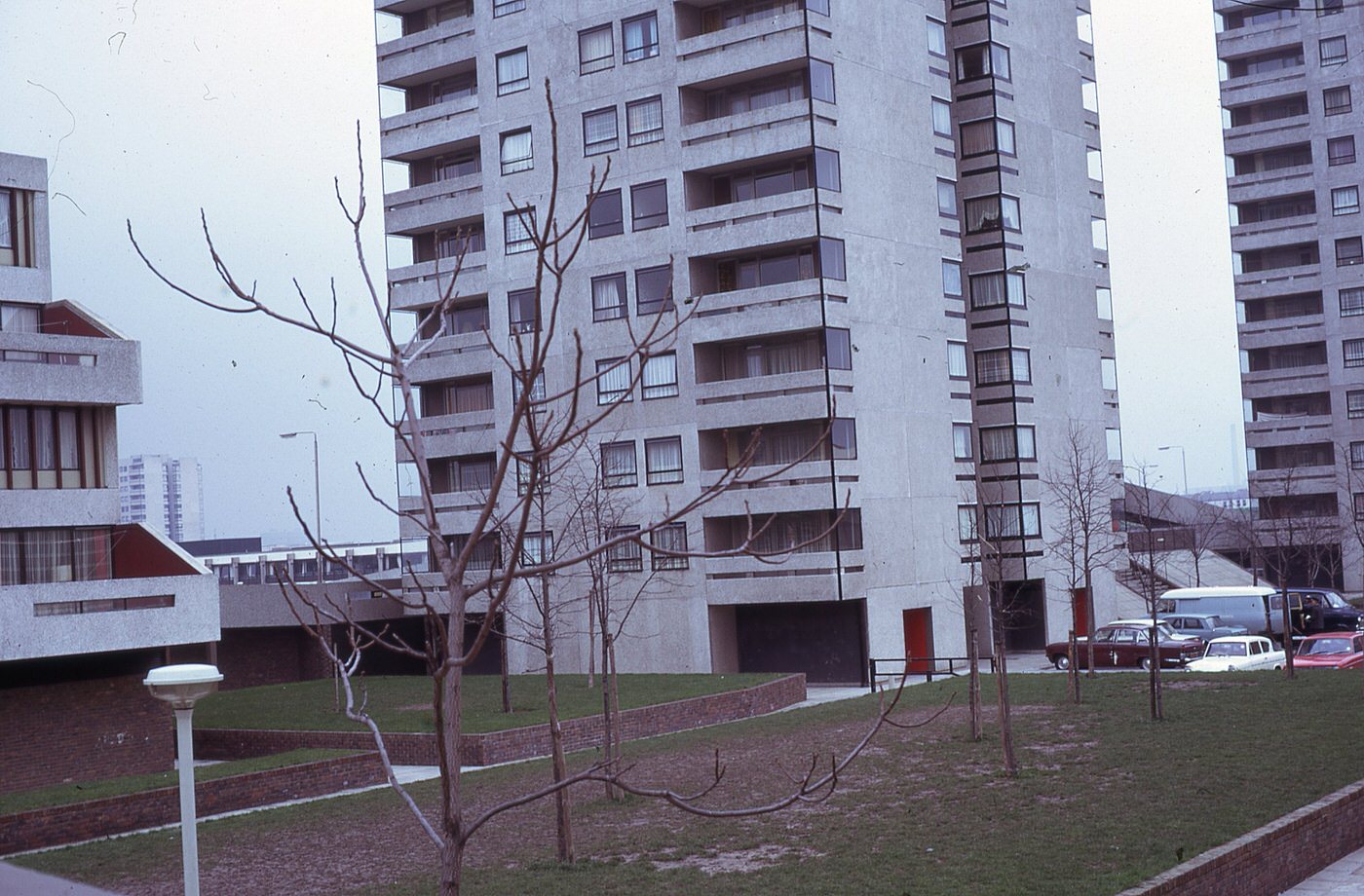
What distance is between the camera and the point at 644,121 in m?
42.6

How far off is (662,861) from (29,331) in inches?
688

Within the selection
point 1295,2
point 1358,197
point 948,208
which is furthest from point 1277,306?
point 948,208

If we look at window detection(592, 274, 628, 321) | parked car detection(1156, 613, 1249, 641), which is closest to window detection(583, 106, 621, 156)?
window detection(592, 274, 628, 321)

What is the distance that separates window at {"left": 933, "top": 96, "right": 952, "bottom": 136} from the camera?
4481 centimetres

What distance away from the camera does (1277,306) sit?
69562 mm

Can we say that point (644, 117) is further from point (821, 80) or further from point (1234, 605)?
point (1234, 605)

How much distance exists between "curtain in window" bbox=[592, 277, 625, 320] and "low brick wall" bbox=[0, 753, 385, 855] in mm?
21025

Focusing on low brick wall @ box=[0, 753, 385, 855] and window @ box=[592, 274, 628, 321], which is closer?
low brick wall @ box=[0, 753, 385, 855]

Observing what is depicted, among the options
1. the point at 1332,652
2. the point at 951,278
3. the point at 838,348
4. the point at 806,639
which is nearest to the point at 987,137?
the point at 951,278

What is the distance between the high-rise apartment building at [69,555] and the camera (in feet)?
80.1

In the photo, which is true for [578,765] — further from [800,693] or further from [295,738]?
[800,693]

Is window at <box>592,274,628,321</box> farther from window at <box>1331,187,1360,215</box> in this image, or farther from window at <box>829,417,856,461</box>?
window at <box>1331,187,1360,215</box>

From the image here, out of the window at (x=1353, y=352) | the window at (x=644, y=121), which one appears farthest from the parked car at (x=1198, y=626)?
the window at (x=1353, y=352)

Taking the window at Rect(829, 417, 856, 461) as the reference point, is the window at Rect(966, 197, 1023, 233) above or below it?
above
